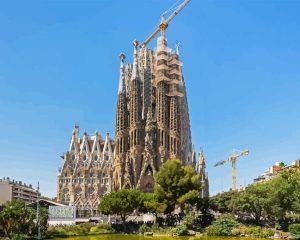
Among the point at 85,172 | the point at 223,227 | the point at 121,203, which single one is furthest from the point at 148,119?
the point at 223,227

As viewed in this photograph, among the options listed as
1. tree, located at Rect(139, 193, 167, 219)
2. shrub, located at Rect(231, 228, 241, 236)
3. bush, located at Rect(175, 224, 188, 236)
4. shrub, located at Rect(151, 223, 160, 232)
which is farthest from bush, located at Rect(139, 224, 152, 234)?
shrub, located at Rect(231, 228, 241, 236)

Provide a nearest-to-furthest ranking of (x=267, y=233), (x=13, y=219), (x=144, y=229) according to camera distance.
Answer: (x=13, y=219) < (x=267, y=233) < (x=144, y=229)

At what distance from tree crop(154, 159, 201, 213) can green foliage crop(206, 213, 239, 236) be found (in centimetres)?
842

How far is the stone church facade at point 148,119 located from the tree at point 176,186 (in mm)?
27699

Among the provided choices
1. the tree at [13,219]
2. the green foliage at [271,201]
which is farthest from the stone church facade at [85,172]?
the tree at [13,219]

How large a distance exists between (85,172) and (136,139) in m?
21.1

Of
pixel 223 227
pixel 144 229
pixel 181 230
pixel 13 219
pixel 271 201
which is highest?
pixel 271 201

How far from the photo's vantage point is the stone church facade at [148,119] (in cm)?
10650

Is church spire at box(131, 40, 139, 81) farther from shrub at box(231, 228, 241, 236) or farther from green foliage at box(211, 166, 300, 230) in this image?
shrub at box(231, 228, 241, 236)

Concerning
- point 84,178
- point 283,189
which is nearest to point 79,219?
point 84,178

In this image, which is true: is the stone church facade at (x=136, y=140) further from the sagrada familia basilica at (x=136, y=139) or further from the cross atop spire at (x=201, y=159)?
the cross atop spire at (x=201, y=159)

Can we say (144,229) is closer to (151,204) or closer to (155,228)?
(155,228)

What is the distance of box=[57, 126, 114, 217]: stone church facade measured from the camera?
117812mm

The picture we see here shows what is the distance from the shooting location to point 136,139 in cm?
10900
